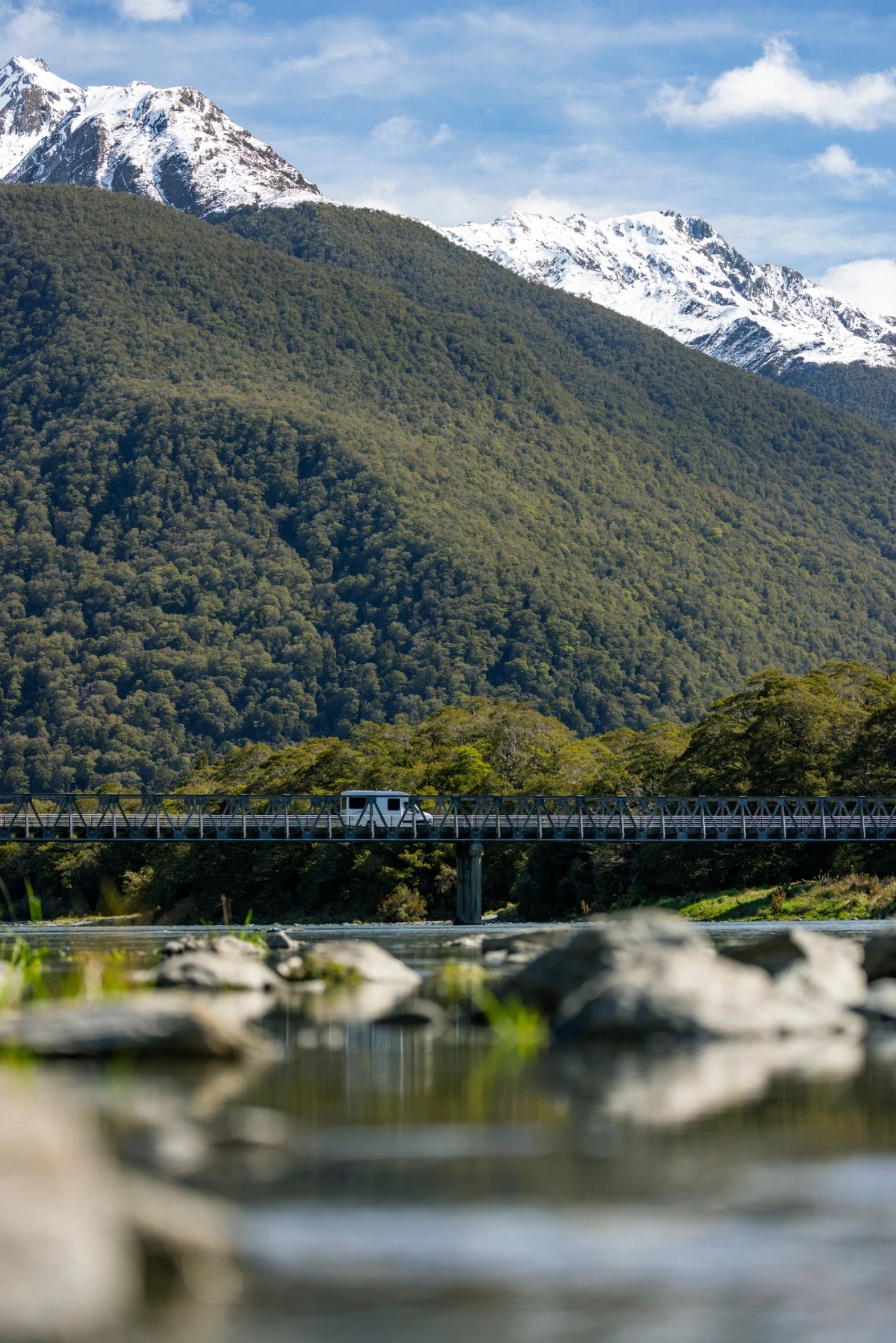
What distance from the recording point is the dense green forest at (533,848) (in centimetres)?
8844

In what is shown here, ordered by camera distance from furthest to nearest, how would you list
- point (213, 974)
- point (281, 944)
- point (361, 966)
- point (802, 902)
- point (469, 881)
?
point (469, 881), point (802, 902), point (281, 944), point (361, 966), point (213, 974)

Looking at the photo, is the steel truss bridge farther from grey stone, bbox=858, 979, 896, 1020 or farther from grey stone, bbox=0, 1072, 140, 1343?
grey stone, bbox=0, 1072, 140, 1343

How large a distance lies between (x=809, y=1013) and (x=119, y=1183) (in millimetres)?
11174

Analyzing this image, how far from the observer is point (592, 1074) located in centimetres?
1517

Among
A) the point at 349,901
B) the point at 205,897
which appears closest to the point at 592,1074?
the point at 349,901

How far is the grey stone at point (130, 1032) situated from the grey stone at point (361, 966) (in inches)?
438

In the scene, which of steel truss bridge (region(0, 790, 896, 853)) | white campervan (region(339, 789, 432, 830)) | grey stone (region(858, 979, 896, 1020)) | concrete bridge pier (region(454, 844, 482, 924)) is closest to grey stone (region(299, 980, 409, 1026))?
grey stone (region(858, 979, 896, 1020))

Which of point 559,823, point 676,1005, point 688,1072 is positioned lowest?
point 559,823

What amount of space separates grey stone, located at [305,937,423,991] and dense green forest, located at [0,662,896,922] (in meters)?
43.8

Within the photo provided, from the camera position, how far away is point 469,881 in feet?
288

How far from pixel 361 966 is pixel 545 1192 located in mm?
17405

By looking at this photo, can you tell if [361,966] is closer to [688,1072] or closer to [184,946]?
[184,946]

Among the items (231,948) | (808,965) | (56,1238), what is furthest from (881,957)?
(56,1238)

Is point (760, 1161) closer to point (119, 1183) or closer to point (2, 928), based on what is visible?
point (119, 1183)
